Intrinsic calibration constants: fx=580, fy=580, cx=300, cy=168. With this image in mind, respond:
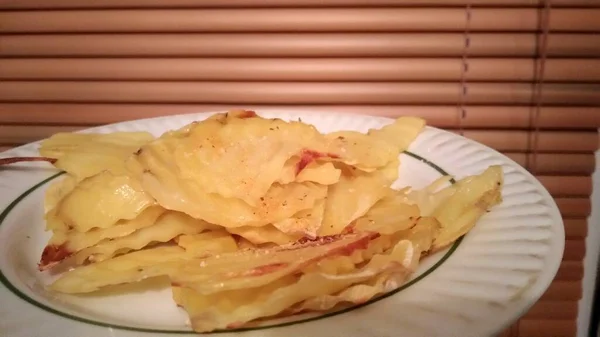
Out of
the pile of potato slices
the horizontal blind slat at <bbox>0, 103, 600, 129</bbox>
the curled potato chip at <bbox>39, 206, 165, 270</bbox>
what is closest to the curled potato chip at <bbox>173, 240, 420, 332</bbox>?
the pile of potato slices

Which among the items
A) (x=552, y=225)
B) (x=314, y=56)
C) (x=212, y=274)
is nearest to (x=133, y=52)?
(x=314, y=56)

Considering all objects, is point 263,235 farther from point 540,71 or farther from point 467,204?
point 540,71

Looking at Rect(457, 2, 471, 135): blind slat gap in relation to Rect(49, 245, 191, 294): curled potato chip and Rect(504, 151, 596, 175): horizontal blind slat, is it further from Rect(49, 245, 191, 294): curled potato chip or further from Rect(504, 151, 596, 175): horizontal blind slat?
Rect(49, 245, 191, 294): curled potato chip

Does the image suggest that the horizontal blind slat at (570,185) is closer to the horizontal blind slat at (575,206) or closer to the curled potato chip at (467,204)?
the horizontal blind slat at (575,206)

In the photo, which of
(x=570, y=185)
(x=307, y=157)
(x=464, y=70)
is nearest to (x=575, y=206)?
(x=570, y=185)

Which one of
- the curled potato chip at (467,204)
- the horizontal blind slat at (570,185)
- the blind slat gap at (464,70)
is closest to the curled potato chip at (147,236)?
the curled potato chip at (467,204)

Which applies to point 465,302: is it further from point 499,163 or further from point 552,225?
point 499,163

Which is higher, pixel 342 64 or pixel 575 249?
pixel 342 64
